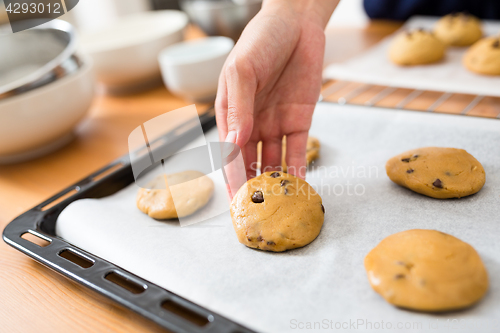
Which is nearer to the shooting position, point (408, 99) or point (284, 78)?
point (284, 78)

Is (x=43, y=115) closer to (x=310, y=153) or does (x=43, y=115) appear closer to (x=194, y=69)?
(x=194, y=69)

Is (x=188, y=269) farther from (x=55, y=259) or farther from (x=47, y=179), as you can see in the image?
(x=47, y=179)

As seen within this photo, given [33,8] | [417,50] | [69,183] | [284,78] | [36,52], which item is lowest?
[69,183]

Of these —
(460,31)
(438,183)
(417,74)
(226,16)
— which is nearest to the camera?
(438,183)

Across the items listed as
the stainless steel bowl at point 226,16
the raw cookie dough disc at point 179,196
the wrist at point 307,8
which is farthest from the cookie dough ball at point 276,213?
the stainless steel bowl at point 226,16

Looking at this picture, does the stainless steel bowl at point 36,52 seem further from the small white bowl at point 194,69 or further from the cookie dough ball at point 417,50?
the cookie dough ball at point 417,50

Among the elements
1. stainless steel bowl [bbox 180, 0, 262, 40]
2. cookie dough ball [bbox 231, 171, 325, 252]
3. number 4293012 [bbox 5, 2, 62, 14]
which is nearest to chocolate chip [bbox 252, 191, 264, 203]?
cookie dough ball [bbox 231, 171, 325, 252]

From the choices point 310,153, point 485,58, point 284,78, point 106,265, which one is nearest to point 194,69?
point 284,78

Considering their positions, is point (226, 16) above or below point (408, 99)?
above

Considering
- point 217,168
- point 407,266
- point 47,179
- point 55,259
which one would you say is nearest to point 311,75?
point 217,168

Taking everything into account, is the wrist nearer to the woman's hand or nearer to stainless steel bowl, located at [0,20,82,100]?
the woman's hand
